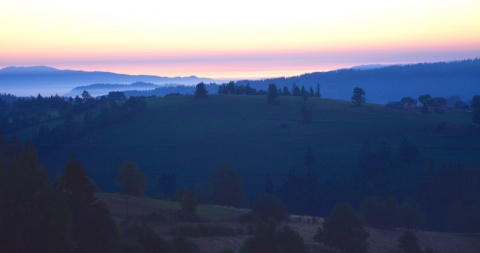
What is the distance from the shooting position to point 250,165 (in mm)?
75812

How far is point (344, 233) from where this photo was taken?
3183 cm

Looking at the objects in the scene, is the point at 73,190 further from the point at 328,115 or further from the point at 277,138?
the point at 328,115

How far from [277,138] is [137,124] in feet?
77.2

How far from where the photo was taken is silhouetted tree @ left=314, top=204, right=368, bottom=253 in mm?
31733

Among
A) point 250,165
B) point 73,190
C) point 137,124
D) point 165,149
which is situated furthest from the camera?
point 137,124

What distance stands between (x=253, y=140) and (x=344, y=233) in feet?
176

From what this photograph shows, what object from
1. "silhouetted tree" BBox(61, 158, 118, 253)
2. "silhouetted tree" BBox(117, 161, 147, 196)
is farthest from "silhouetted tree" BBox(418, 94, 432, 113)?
"silhouetted tree" BBox(61, 158, 118, 253)

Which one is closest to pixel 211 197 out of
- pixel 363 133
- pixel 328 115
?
pixel 363 133

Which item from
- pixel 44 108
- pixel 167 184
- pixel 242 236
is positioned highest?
pixel 44 108

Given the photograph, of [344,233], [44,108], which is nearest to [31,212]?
[344,233]

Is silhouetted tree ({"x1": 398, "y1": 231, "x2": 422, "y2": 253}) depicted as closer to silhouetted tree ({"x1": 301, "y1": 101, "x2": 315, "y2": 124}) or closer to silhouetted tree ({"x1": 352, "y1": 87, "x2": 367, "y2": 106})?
silhouetted tree ({"x1": 301, "y1": 101, "x2": 315, "y2": 124})

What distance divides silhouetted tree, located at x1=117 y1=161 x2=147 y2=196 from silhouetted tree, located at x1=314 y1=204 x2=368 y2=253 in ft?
73.7

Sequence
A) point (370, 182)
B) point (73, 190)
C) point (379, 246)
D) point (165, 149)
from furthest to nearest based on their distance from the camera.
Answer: point (165, 149), point (370, 182), point (379, 246), point (73, 190)

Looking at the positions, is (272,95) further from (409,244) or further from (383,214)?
(409,244)
